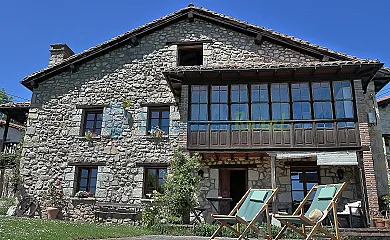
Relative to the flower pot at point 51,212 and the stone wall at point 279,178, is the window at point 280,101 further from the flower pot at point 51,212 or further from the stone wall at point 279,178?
the flower pot at point 51,212

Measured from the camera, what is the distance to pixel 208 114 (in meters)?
11.6

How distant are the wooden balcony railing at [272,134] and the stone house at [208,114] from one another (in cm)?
3

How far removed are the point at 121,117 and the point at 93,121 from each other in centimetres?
127

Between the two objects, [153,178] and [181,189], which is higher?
[153,178]

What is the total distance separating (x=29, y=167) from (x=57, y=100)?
9.01ft

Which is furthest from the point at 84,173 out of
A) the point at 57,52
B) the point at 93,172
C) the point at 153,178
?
the point at 57,52

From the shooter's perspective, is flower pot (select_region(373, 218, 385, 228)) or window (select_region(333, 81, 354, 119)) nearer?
flower pot (select_region(373, 218, 385, 228))

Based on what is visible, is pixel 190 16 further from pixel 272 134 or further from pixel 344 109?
pixel 344 109

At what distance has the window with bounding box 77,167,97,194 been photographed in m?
13.1


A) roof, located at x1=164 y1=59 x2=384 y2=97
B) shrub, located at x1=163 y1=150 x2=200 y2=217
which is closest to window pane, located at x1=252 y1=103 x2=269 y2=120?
roof, located at x1=164 y1=59 x2=384 y2=97

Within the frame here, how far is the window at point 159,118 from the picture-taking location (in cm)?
1323

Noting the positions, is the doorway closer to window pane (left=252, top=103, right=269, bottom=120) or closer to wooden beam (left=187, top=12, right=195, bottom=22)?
window pane (left=252, top=103, right=269, bottom=120)

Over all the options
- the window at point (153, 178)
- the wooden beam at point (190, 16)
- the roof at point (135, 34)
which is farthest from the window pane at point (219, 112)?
the wooden beam at point (190, 16)

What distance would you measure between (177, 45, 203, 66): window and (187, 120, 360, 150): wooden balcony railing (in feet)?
12.7
